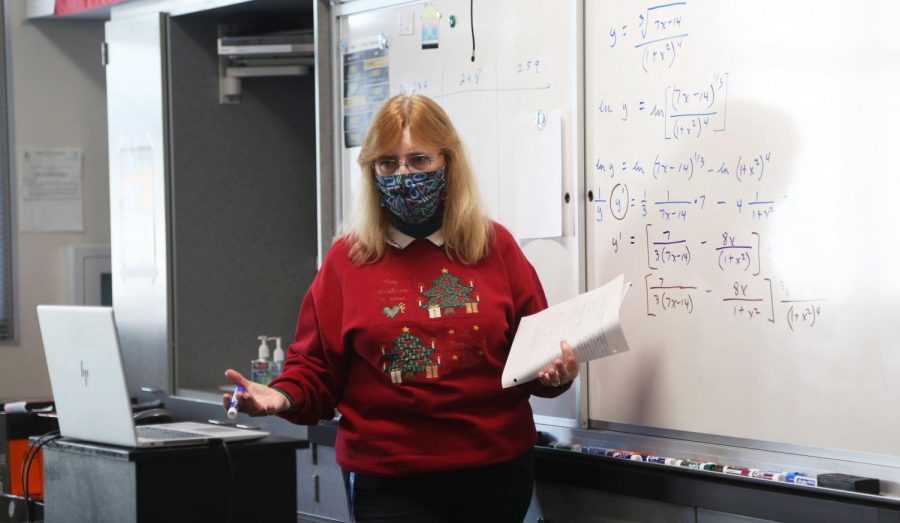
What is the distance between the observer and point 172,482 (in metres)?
2.65

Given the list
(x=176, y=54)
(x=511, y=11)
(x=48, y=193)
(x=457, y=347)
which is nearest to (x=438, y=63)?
(x=511, y=11)

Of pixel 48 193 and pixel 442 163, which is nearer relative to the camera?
pixel 442 163

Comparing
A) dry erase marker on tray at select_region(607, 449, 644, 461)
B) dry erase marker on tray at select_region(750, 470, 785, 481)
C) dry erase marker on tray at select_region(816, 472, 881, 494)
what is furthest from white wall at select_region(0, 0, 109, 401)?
dry erase marker on tray at select_region(816, 472, 881, 494)

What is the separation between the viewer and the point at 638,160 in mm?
2561

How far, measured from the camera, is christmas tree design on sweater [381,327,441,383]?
2.28m

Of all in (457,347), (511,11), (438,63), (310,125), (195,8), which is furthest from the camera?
(310,125)

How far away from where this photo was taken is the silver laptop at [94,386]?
266 cm

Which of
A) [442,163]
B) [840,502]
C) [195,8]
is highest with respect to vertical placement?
[195,8]

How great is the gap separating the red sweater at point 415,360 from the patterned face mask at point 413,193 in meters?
0.08

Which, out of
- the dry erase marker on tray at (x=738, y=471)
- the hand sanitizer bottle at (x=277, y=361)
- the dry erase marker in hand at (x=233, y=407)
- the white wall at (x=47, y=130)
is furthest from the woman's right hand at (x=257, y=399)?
the white wall at (x=47, y=130)

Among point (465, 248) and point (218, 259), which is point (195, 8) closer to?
point (218, 259)

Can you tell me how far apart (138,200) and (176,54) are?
1.83ft

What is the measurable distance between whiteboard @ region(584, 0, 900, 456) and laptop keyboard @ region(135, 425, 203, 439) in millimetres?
970

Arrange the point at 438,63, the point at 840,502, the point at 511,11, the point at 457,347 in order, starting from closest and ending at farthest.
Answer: the point at 840,502 < the point at 457,347 < the point at 511,11 < the point at 438,63
